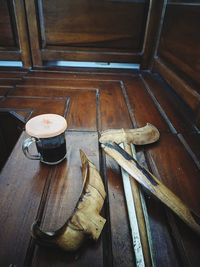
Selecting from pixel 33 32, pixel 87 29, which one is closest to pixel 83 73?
pixel 87 29

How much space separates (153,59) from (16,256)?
1.23 m

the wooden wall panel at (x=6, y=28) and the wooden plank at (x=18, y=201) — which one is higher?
the wooden wall panel at (x=6, y=28)

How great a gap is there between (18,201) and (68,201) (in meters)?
0.12

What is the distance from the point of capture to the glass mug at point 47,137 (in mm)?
447

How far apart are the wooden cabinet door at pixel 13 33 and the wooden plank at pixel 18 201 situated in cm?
84

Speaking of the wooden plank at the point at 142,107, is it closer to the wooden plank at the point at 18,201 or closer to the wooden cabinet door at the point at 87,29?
the wooden cabinet door at the point at 87,29

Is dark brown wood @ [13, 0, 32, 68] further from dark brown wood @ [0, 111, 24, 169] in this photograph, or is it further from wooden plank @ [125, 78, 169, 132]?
wooden plank @ [125, 78, 169, 132]

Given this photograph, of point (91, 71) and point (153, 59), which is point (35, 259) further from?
point (153, 59)

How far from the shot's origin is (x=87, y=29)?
113 centimetres

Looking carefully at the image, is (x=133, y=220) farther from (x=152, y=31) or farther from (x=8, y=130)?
(x=152, y=31)

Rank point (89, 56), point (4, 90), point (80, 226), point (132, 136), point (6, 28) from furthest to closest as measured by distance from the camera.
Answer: point (89, 56) < point (6, 28) < point (4, 90) < point (132, 136) < point (80, 226)

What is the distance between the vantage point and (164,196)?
1.35 feet

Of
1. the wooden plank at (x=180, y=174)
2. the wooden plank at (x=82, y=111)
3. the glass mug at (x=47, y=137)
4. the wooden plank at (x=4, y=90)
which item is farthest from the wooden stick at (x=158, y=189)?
the wooden plank at (x=4, y=90)

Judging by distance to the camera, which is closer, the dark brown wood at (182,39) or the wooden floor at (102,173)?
the wooden floor at (102,173)
